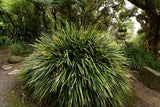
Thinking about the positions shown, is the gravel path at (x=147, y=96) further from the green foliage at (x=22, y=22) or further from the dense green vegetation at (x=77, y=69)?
the green foliage at (x=22, y=22)

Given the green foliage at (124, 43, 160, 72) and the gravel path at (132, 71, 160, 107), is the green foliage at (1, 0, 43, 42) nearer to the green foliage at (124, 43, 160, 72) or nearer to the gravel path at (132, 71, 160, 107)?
the green foliage at (124, 43, 160, 72)

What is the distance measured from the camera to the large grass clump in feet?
4.74

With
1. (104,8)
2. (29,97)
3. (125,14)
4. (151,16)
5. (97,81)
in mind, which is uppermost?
(104,8)

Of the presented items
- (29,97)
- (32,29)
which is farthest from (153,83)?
(32,29)

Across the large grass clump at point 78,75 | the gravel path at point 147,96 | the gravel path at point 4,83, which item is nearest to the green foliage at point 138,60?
the gravel path at point 147,96

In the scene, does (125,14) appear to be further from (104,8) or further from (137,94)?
(137,94)

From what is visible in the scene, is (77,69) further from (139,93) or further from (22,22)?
(22,22)

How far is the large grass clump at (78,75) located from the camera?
1.44 m

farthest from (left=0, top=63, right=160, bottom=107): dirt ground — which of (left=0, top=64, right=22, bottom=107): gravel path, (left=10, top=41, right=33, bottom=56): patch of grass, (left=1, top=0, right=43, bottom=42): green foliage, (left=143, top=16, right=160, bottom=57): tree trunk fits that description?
(left=143, top=16, right=160, bottom=57): tree trunk

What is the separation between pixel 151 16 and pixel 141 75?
3.21 meters

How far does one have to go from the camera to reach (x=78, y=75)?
62.2 inches

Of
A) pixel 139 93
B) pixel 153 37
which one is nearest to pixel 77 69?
pixel 139 93

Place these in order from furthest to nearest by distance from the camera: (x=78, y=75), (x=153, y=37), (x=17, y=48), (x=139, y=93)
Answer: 1. (x=153, y=37)
2. (x=17, y=48)
3. (x=139, y=93)
4. (x=78, y=75)

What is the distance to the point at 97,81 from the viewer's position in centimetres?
150
